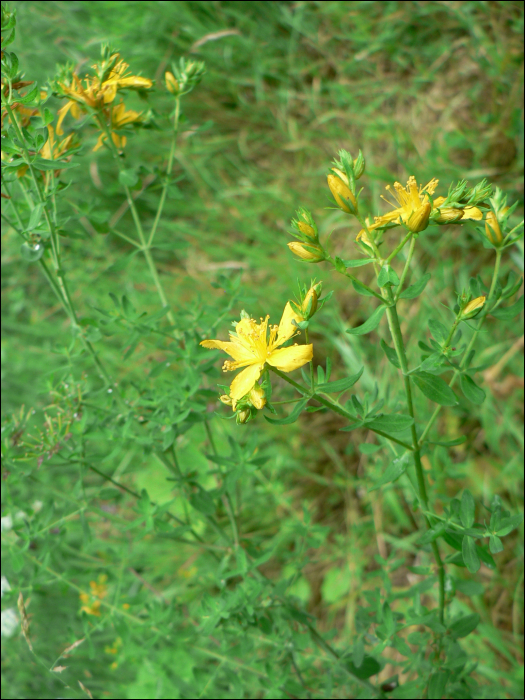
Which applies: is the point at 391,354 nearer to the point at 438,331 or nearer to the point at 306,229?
the point at 438,331

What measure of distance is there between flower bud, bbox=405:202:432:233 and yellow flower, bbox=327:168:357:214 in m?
0.11

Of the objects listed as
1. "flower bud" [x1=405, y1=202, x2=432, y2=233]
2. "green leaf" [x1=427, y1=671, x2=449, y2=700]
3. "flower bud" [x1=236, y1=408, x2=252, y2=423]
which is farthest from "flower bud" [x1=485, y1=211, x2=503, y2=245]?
"green leaf" [x1=427, y1=671, x2=449, y2=700]

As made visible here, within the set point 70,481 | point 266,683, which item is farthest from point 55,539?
point 70,481

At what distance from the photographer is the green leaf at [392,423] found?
0.97 metres

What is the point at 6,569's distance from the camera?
6.18 ft

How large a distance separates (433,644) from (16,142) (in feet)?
4.42

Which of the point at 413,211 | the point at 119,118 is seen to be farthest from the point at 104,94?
the point at 413,211

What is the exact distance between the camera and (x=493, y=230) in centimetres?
110

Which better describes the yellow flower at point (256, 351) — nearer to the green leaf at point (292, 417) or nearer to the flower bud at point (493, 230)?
the green leaf at point (292, 417)

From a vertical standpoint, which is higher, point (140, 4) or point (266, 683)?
point (140, 4)

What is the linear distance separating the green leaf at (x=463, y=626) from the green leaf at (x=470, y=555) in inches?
12.0

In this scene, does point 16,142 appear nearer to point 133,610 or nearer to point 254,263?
point 133,610

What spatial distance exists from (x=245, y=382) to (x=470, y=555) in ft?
1.61

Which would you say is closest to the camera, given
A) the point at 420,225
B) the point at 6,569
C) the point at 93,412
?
the point at 420,225
